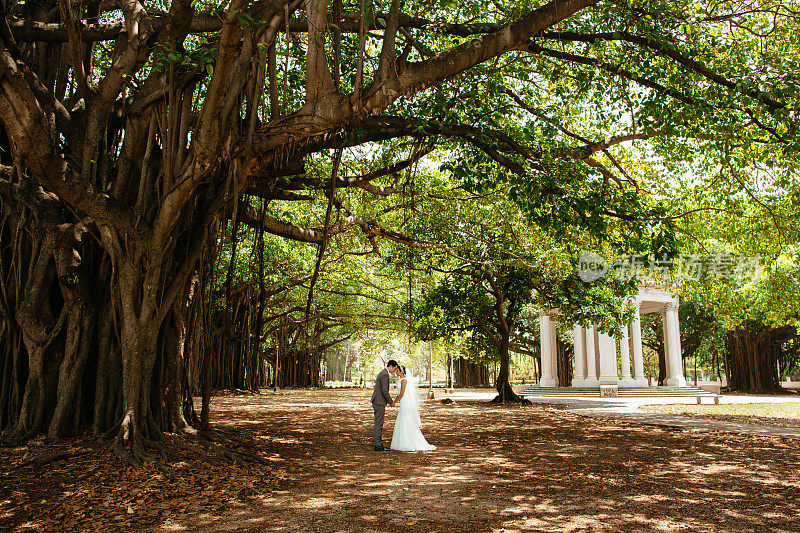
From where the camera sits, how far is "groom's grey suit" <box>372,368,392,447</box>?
25.6ft

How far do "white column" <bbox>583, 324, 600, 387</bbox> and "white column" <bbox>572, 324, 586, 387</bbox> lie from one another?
0.51 ft

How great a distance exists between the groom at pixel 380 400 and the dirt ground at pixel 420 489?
261 mm

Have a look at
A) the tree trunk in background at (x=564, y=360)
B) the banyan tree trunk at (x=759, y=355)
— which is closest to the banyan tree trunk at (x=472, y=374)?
the tree trunk in background at (x=564, y=360)

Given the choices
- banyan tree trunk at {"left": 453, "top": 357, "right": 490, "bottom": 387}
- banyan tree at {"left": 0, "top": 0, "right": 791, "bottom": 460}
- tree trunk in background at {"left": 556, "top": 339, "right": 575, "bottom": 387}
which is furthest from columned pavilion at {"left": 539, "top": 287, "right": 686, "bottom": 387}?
banyan tree at {"left": 0, "top": 0, "right": 791, "bottom": 460}

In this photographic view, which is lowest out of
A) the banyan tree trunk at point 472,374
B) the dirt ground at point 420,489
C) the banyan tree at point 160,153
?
the banyan tree trunk at point 472,374

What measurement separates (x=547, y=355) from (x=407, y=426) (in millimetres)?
21389

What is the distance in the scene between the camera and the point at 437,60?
5.33m

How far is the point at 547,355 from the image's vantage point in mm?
27984

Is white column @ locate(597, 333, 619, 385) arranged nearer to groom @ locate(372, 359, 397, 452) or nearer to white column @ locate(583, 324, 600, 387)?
white column @ locate(583, 324, 600, 387)

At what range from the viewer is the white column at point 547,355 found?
27.7 m

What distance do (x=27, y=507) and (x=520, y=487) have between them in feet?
13.0

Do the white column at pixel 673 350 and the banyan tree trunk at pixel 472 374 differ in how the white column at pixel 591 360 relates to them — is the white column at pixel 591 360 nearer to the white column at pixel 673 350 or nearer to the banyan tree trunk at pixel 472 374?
the white column at pixel 673 350

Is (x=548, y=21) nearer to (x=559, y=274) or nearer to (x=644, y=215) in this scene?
(x=644, y=215)

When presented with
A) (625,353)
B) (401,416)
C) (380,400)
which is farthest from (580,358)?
(380,400)
